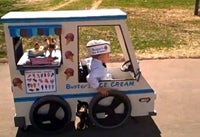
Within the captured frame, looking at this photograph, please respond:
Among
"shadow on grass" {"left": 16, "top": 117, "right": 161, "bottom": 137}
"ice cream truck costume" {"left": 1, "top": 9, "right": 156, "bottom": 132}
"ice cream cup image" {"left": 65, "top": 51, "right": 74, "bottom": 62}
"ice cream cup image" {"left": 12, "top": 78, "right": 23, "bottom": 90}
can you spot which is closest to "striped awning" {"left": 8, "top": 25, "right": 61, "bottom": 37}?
"ice cream truck costume" {"left": 1, "top": 9, "right": 156, "bottom": 132}

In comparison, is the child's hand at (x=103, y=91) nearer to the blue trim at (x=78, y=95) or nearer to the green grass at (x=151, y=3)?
the blue trim at (x=78, y=95)

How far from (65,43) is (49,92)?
73 centimetres

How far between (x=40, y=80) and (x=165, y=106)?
7.48 ft

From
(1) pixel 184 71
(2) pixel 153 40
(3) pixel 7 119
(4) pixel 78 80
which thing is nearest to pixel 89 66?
(4) pixel 78 80

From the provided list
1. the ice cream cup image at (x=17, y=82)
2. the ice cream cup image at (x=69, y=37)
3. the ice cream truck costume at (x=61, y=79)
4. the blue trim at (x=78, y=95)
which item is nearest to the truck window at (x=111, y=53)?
the ice cream truck costume at (x=61, y=79)

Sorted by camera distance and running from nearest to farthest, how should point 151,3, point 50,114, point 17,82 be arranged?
point 17,82, point 50,114, point 151,3

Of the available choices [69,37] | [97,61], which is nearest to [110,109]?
[97,61]

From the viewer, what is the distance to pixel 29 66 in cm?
509

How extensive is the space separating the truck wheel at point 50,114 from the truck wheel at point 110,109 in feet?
1.21

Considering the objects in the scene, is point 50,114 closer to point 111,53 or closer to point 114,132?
point 114,132

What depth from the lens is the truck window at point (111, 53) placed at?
5680 millimetres

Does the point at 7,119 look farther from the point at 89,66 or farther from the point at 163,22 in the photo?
the point at 163,22

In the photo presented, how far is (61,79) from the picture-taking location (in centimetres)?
525

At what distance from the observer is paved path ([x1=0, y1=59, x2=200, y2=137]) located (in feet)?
18.1
